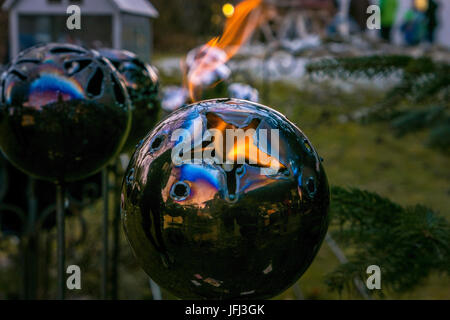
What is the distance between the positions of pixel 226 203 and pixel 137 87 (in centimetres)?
100

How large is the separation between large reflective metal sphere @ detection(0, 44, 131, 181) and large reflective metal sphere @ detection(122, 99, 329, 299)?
477 millimetres

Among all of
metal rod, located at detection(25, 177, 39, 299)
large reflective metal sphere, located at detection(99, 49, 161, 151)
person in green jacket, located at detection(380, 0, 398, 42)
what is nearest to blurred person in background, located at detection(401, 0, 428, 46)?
person in green jacket, located at detection(380, 0, 398, 42)

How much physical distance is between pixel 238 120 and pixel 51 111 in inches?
25.5

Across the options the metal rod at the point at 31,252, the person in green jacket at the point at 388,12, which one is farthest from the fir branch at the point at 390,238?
the person in green jacket at the point at 388,12

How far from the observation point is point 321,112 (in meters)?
6.68

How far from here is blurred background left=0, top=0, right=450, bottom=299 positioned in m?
1.85

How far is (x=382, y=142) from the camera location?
689 centimetres

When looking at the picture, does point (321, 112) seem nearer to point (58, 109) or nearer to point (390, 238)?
point (390, 238)

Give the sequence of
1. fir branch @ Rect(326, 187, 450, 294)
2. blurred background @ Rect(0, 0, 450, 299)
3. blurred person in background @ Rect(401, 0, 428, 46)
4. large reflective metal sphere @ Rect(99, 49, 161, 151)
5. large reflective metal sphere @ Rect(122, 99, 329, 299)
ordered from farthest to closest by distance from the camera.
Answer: blurred person in background @ Rect(401, 0, 428, 46), blurred background @ Rect(0, 0, 450, 299), large reflective metal sphere @ Rect(99, 49, 161, 151), fir branch @ Rect(326, 187, 450, 294), large reflective metal sphere @ Rect(122, 99, 329, 299)

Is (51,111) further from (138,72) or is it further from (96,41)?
(96,41)

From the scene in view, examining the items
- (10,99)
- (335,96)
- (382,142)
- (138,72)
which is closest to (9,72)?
(10,99)

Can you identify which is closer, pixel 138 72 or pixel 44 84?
pixel 44 84

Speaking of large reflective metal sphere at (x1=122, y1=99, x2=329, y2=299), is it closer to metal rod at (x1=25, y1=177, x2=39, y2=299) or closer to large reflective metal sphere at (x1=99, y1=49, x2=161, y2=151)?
large reflective metal sphere at (x1=99, y1=49, x2=161, y2=151)

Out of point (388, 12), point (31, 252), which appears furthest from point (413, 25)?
point (31, 252)
